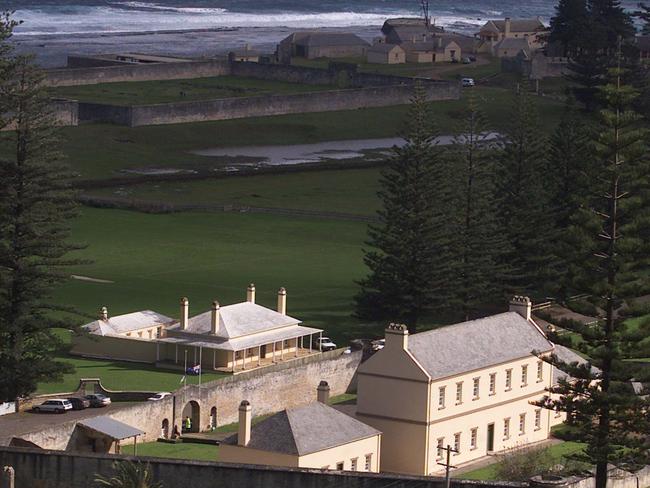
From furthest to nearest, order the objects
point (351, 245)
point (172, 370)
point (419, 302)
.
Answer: point (351, 245)
point (419, 302)
point (172, 370)

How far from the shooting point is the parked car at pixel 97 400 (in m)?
54.1

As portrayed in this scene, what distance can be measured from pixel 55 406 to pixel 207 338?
7972mm

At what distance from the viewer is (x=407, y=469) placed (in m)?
51.2

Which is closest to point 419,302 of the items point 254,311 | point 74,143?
point 254,311

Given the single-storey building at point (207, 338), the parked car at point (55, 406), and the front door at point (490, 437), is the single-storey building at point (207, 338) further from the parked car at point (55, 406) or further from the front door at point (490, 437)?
the front door at point (490, 437)

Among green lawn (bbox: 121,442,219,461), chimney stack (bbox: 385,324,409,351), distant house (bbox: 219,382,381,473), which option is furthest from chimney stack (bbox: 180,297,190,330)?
distant house (bbox: 219,382,381,473)

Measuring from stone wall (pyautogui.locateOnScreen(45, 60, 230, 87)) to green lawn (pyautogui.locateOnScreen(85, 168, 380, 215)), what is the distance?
97.9 ft

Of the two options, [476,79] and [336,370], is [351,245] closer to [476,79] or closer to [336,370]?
[336,370]

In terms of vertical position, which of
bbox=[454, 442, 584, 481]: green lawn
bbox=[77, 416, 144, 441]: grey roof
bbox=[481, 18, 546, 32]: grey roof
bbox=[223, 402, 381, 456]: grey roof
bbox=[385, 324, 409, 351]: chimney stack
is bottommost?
bbox=[454, 442, 584, 481]: green lawn

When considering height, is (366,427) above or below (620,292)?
below

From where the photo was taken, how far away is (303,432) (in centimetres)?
4672

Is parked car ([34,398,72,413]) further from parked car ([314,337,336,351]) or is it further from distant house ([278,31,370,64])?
distant house ([278,31,370,64])

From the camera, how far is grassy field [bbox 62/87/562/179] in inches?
4006

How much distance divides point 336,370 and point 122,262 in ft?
58.3
